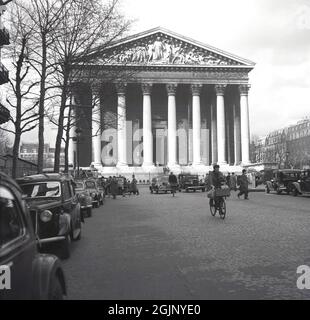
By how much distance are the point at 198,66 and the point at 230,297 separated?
2252 inches

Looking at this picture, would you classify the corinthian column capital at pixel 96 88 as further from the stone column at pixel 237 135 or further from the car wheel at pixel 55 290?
the stone column at pixel 237 135

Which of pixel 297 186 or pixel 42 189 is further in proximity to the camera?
pixel 297 186

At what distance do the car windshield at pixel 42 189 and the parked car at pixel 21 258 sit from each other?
6.12 metres

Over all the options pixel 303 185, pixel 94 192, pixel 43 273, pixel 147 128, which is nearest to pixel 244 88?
pixel 147 128

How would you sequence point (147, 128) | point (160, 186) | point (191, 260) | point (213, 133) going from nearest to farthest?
1. point (191, 260)
2. point (160, 186)
3. point (147, 128)
4. point (213, 133)

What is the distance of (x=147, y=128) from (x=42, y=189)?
53.0 m

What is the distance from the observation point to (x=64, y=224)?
9.33 meters

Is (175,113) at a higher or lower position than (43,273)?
higher

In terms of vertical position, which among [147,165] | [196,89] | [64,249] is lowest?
[64,249]

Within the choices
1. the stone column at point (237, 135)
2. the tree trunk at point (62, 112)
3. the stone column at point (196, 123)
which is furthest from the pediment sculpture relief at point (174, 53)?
the tree trunk at point (62, 112)

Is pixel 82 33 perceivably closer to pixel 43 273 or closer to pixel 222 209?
pixel 222 209

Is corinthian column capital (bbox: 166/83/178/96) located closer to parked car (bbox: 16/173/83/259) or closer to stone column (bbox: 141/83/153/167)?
stone column (bbox: 141/83/153/167)

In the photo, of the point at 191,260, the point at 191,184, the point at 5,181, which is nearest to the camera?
the point at 5,181
